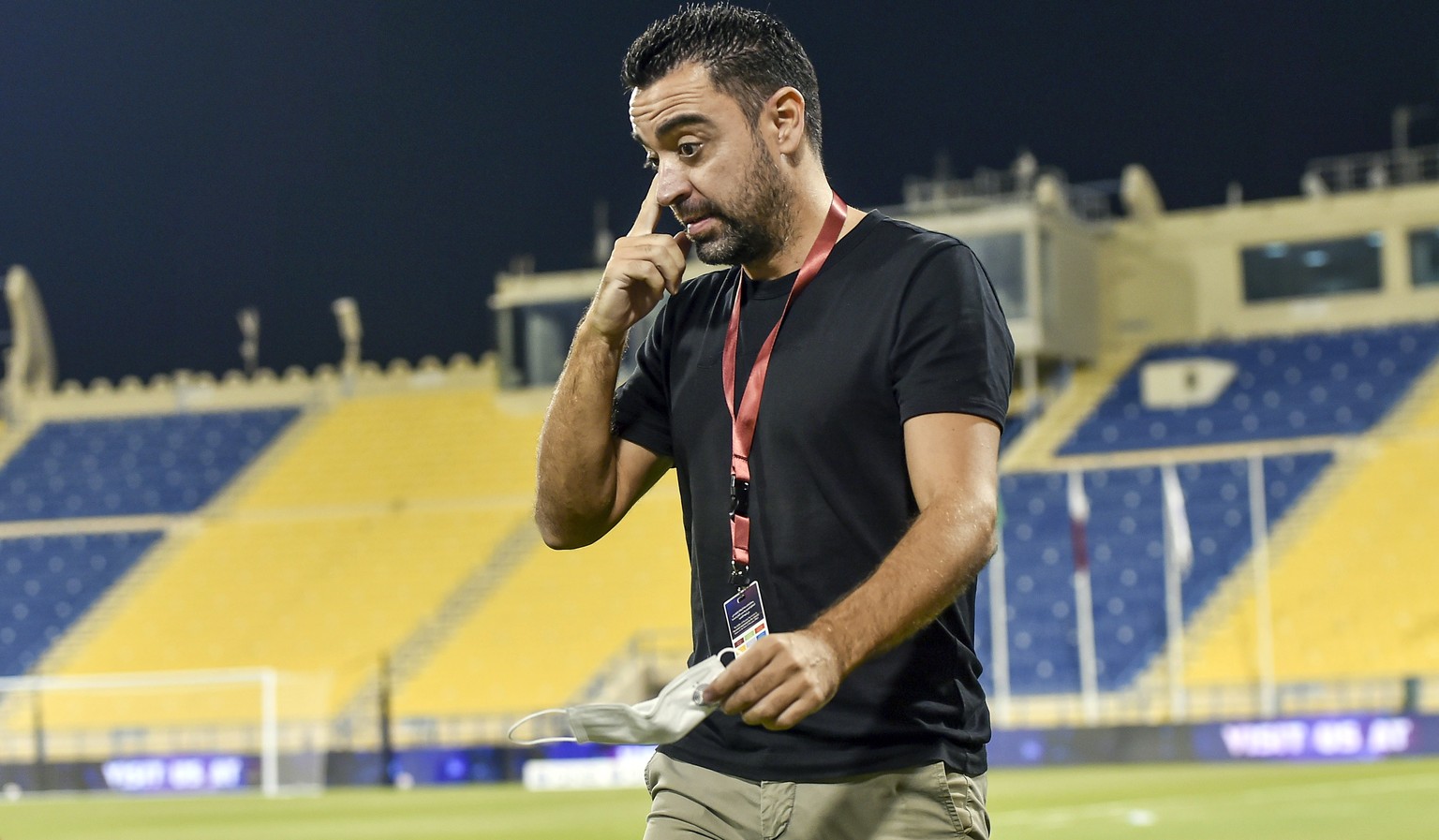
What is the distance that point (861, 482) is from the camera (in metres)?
3.27

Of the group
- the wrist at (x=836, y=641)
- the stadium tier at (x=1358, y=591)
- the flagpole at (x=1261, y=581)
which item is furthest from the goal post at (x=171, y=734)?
the wrist at (x=836, y=641)

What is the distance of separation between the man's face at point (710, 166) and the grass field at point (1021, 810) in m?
10.6

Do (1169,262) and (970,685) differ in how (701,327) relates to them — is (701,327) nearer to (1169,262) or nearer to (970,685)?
(970,685)


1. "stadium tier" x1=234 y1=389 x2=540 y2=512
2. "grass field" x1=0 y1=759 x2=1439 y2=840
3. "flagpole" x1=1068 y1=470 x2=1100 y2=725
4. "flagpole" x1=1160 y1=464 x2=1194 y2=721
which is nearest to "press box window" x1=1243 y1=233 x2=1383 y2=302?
"flagpole" x1=1160 y1=464 x2=1194 y2=721

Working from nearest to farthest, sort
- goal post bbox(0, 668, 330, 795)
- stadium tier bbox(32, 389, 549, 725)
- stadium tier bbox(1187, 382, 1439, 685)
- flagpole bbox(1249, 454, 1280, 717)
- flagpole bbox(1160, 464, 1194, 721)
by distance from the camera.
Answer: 1. goal post bbox(0, 668, 330, 795)
2. flagpole bbox(1160, 464, 1194, 721)
3. stadium tier bbox(1187, 382, 1439, 685)
4. flagpole bbox(1249, 454, 1280, 717)
5. stadium tier bbox(32, 389, 549, 725)

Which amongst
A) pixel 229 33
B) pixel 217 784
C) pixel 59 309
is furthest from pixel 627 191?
pixel 217 784

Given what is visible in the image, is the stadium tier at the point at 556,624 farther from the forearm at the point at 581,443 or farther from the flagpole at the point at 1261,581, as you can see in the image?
the forearm at the point at 581,443

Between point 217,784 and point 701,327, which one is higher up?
point 701,327

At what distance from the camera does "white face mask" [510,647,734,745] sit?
2926mm

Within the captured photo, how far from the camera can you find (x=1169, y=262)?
38.0 metres

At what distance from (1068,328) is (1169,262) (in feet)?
8.73

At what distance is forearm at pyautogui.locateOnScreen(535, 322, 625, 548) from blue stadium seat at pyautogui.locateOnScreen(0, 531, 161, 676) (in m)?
33.7

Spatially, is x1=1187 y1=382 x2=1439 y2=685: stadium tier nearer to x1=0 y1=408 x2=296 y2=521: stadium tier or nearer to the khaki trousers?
x1=0 y1=408 x2=296 y2=521: stadium tier

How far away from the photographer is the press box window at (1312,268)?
119ft
